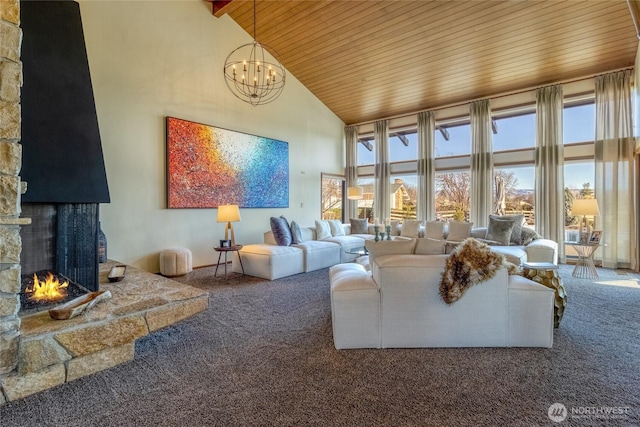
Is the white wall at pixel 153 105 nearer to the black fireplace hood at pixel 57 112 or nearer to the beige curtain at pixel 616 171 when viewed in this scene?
the black fireplace hood at pixel 57 112

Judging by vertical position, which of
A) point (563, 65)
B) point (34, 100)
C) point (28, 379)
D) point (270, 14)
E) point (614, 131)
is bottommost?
point (28, 379)

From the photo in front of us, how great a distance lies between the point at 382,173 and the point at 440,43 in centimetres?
356

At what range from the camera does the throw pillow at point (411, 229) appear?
6.88 meters

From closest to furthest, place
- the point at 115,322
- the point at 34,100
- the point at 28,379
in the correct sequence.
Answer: the point at 28,379 < the point at 115,322 < the point at 34,100

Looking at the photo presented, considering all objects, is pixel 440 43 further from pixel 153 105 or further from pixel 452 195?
pixel 153 105

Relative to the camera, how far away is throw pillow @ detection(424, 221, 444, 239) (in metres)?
6.56

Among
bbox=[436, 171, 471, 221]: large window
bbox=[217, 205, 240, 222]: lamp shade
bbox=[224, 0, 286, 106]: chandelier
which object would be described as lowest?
bbox=[217, 205, 240, 222]: lamp shade

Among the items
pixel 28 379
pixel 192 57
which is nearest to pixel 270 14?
pixel 192 57

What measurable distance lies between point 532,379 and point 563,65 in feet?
20.0

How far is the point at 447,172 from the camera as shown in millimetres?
7633

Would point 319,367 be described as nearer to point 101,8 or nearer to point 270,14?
point 101,8

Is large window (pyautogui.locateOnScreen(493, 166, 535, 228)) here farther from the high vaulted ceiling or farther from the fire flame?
the fire flame

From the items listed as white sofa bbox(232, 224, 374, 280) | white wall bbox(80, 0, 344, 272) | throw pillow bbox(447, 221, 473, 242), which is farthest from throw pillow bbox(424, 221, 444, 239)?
white wall bbox(80, 0, 344, 272)

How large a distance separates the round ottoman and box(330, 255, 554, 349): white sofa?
3499mm
